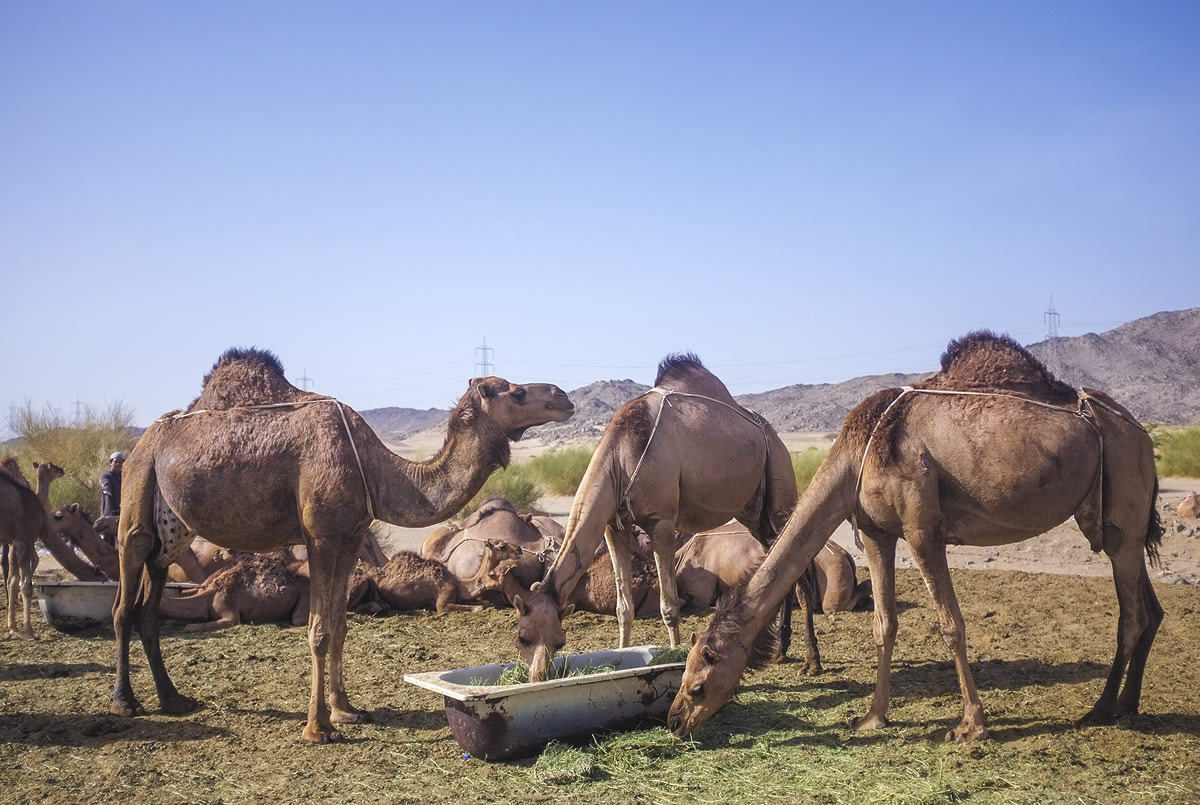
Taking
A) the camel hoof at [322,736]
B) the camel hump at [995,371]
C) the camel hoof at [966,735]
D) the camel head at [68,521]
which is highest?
the camel hump at [995,371]

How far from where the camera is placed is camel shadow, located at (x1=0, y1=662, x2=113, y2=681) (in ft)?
28.7

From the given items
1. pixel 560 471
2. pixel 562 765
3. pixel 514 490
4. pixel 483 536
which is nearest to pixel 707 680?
pixel 562 765

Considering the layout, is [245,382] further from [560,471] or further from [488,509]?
[560,471]

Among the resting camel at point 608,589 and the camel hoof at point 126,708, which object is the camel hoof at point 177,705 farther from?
the resting camel at point 608,589

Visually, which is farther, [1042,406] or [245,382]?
[245,382]

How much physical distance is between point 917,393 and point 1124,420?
1.32m

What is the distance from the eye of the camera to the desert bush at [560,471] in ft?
84.2

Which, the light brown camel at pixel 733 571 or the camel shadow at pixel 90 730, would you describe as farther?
the light brown camel at pixel 733 571

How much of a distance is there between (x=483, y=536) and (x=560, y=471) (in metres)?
13.3

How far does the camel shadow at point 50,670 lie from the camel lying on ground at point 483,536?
430 cm

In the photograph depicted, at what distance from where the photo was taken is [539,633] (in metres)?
6.36

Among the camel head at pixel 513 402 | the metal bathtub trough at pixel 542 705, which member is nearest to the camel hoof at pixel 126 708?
the metal bathtub trough at pixel 542 705

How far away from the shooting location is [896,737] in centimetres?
630

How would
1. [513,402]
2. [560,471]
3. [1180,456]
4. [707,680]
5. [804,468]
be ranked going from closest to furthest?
[707,680] → [513,402] → [1180,456] → [804,468] → [560,471]
